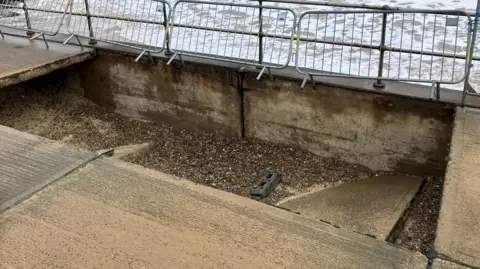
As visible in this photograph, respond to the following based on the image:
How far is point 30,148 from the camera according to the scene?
15.1ft

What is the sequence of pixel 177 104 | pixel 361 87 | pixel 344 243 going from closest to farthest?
pixel 344 243 < pixel 361 87 < pixel 177 104

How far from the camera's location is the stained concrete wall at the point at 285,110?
5363mm

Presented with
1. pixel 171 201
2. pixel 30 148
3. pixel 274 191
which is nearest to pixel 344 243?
pixel 171 201

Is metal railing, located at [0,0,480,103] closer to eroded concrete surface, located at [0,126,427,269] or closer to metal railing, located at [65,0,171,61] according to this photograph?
metal railing, located at [65,0,171,61]

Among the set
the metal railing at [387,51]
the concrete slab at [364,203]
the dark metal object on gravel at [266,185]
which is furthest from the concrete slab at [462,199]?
the dark metal object on gravel at [266,185]

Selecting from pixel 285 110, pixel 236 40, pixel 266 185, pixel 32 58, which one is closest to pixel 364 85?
pixel 285 110

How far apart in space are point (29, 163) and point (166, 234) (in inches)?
68.1

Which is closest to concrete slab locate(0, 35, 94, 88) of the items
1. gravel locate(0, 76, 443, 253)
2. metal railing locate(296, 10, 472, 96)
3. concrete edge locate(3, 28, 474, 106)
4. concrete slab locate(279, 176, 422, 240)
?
gravel locate(0, 76, 443, 253)

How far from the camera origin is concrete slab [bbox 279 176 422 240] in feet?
15.3

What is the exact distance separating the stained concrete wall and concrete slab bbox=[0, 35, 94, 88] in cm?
39

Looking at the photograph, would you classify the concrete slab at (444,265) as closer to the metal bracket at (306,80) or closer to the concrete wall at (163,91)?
the metal bracket at (306,80)

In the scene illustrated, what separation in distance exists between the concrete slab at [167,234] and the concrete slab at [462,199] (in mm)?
253

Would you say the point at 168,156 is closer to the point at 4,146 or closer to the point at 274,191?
the point at 274,191

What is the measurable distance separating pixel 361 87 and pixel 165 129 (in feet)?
10.1
